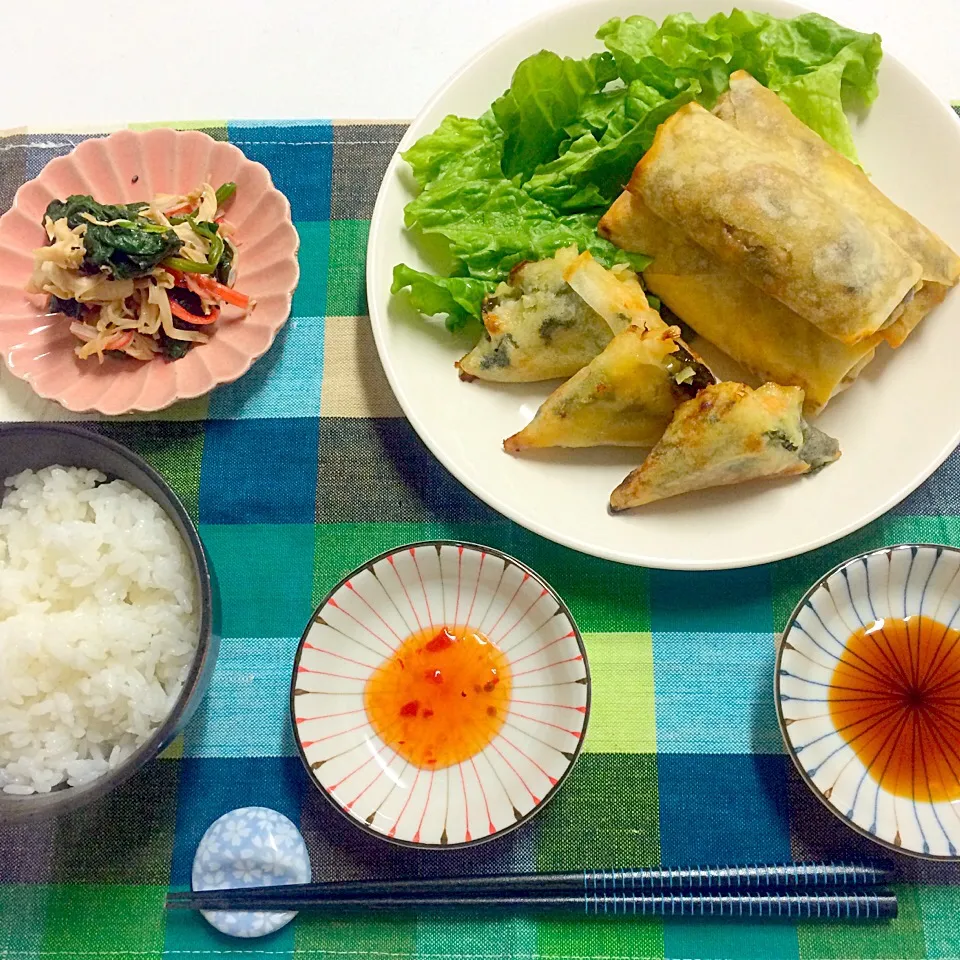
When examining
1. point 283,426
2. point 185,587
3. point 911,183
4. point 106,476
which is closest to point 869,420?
point 911,183

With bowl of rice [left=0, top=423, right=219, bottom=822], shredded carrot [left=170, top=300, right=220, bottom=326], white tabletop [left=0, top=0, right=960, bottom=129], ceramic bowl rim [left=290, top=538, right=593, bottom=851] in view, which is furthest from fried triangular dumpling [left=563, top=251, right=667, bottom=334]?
bowl of rice [left=0, top=423, right=219, bottom=822]

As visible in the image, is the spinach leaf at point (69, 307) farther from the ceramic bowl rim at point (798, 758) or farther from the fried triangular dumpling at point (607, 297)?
the ceramic bowl rim at point (798, 758)

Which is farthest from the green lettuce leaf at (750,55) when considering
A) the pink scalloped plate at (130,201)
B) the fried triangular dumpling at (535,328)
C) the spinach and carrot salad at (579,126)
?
the pink scalloped plate at (130,201)

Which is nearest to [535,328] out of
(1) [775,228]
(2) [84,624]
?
(1) [775,228]

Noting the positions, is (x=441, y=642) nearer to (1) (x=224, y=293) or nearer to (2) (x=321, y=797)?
(2) (x=321, y=797)

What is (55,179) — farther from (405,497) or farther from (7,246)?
(405,497)
